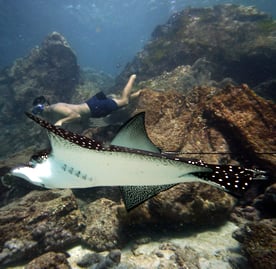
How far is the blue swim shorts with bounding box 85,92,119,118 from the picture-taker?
864 cm

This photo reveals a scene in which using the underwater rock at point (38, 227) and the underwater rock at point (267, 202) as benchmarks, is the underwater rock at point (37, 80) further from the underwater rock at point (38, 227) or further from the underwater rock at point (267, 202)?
the underwater rock at point (267, 202)

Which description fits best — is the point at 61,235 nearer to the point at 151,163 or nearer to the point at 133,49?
the point at 151,163

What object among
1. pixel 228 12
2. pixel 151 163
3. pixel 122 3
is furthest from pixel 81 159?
pixel 122 3

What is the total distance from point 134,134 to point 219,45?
1235cm

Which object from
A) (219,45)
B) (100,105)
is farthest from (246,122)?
(219,45)

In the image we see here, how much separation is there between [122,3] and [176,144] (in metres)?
58.1

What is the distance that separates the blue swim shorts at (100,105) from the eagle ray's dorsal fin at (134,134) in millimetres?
5522

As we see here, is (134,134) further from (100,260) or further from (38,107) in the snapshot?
(38,107)

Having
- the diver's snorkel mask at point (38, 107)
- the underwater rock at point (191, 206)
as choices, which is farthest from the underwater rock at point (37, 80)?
the underwater rock at point (191, 206)

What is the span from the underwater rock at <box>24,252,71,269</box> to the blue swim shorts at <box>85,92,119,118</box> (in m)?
5.37

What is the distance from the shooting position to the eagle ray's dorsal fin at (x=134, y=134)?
3.15 metres

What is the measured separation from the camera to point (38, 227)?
4.68 m

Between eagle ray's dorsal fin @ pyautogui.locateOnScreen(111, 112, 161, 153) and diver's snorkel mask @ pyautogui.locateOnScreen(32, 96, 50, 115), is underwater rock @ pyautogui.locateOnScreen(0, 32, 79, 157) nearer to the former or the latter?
diver's snorkel mask @ pyautogui.locateOnScreen(32, 96, 50, 115)

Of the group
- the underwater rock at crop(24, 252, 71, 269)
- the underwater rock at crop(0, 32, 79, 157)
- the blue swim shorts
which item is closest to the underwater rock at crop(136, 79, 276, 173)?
the blue swim shorts
